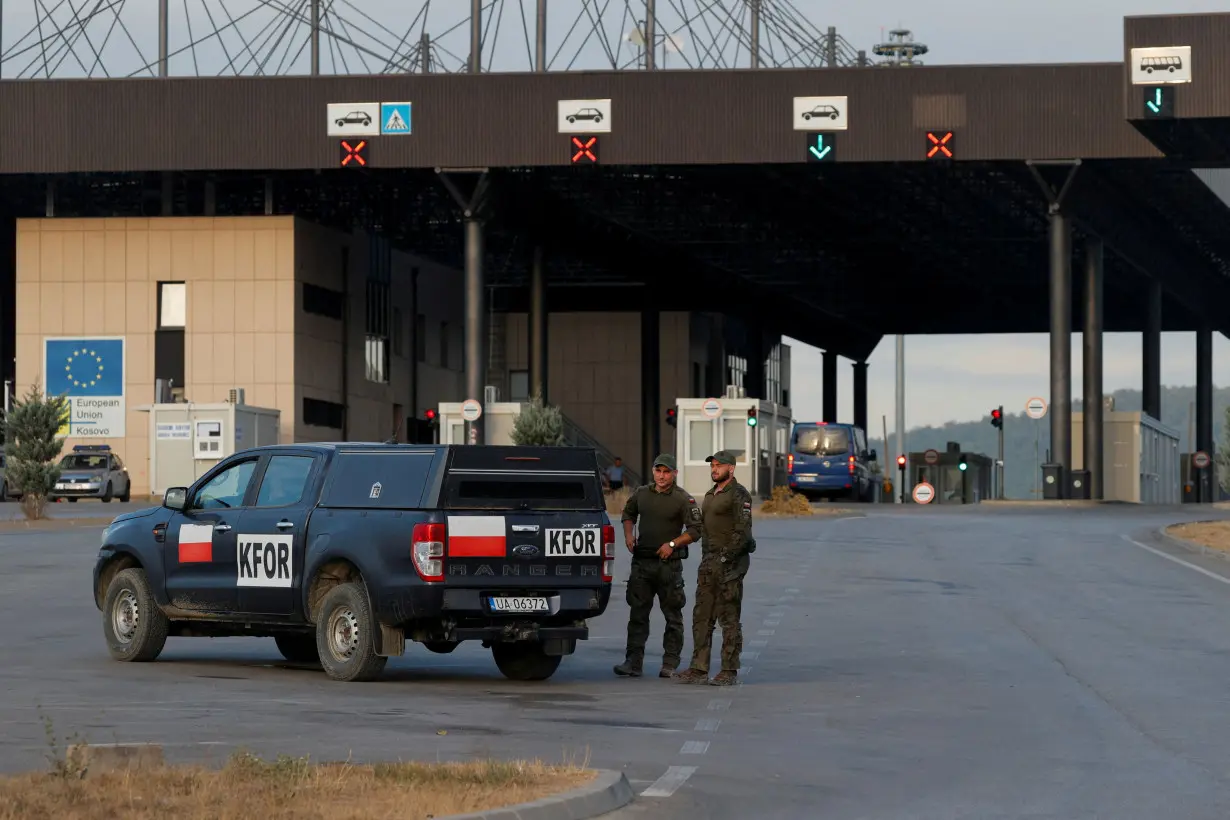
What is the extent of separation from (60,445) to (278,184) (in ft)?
84.4

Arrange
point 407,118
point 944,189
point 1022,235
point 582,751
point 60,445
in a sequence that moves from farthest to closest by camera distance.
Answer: point 1022,235
point 944,189
point 407,118
point 60,445
point 582,751

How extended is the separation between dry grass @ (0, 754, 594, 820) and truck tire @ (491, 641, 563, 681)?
647cm

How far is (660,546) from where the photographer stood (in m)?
17.0

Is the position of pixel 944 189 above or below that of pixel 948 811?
above

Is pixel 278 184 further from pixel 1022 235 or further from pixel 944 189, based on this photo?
pixel 1022 235

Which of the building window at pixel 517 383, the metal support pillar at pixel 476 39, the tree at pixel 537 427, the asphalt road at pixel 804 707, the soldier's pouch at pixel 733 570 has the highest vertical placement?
the metal support pillar at pixel 476 39

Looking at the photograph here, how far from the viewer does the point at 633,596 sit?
17.0 meters

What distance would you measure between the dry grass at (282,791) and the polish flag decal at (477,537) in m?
5.43

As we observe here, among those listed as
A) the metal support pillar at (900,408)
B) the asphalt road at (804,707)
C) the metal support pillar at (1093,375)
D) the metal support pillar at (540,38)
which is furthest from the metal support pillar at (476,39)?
the asphalt road at (804,707)

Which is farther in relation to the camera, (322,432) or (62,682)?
(322,432)

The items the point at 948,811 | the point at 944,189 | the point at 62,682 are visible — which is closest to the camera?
the point at 948,811

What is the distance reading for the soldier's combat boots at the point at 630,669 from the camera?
56.7 ft

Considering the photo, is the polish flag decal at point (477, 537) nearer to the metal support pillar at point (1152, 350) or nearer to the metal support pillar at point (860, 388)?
the metal support pillar at point (1152, 350)

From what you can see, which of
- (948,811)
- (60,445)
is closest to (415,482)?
(948,811)
